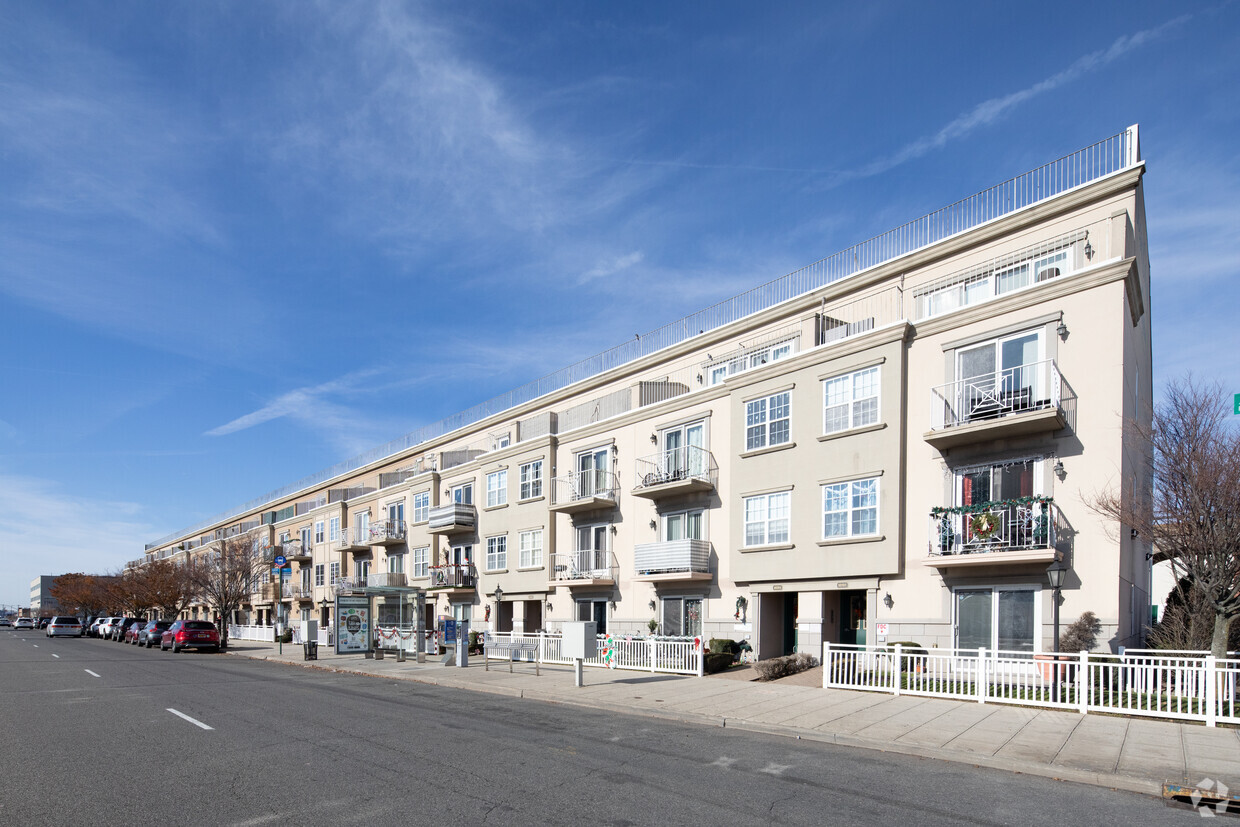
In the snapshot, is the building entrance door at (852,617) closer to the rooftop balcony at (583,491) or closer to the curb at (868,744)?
the curb at (868,744)

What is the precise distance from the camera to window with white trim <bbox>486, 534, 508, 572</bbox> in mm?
36250

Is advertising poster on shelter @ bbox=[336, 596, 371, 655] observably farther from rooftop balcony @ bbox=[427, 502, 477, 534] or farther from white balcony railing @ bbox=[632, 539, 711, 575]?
white balcony railing @ bbox=[632, 539, 711, 575]

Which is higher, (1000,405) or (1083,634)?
(1000,405)

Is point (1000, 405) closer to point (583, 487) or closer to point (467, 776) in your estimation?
point (467, 776)

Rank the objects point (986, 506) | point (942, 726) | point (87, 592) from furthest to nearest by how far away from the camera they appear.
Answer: point (87, 592), point (986, 506), point (942, 726)

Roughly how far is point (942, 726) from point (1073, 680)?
16.2ft

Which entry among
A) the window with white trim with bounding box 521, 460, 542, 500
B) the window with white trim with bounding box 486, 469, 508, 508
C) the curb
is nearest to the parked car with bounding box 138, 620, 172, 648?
the window with white trim with bounding box 486, 469, 508, 508

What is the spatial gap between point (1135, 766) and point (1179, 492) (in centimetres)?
848

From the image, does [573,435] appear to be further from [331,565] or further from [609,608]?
[331,565]

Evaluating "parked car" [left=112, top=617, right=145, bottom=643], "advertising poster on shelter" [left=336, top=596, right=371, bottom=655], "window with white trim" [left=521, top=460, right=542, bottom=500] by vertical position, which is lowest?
"parked car" [left=112, top=617, right=145, bottom=643]

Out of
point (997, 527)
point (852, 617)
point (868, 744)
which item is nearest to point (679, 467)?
point (852, 617)

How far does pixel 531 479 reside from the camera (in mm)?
34781

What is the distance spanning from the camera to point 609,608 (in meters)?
30.0

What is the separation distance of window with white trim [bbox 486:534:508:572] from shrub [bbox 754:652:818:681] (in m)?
17.9
